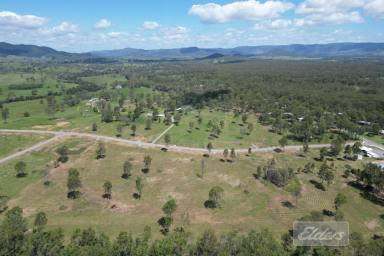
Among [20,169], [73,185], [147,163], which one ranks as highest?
[20,169]

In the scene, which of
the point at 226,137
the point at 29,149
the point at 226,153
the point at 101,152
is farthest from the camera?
the point at 226,137

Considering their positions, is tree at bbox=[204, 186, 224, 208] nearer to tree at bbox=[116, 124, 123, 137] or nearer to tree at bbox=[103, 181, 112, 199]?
tree at bbox=[103, 181, 112, 199]

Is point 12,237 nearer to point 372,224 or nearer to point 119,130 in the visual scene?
point 372,224

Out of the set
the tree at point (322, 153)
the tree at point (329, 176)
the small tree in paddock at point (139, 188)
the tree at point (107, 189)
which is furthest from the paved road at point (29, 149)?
the tree at point (322, 153)

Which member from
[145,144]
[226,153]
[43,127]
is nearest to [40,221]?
[145,144]

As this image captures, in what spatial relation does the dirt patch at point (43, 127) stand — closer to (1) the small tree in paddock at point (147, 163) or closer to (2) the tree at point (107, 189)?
(1) the small tree in paddock at point (147, 163)

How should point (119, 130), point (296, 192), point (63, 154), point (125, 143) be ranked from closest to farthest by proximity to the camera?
point (296, 192) < point (63, 154) < point (125, 143) < point (119, 130)

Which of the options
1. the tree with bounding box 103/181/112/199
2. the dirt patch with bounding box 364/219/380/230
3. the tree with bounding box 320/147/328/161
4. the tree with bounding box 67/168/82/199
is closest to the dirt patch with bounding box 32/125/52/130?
the tree with bounding box 67/168/82/199
